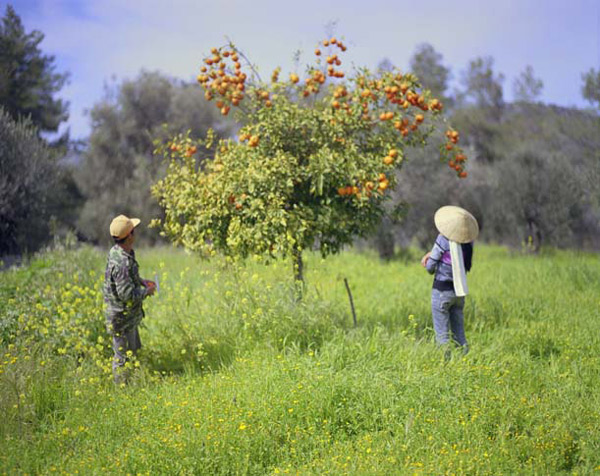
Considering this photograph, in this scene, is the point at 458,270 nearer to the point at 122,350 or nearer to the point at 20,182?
the point at 122,350

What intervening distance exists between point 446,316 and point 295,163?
251 cm

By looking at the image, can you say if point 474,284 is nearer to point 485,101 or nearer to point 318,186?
point 318,186

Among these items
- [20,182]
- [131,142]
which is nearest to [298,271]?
[20,182]

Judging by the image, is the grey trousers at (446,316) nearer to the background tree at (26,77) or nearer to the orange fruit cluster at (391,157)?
the orange fruit cluster at (391,157)

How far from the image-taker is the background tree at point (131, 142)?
2033 centimetres

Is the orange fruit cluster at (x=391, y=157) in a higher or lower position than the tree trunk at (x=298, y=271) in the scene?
higher

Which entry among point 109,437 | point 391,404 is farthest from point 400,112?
point 109,437

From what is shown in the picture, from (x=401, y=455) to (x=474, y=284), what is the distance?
6.69 metres

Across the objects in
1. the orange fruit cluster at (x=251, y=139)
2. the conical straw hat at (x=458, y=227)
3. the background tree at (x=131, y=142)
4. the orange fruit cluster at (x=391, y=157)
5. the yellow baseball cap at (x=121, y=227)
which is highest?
the background tree at (x=131, y=142)

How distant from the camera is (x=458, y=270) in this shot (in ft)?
20.4

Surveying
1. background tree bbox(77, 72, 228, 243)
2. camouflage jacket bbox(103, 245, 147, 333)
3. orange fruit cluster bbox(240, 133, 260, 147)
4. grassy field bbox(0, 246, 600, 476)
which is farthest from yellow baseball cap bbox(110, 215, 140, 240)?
background tree bbox(77, 72, 228, 243)

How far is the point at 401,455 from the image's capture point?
4352 mm

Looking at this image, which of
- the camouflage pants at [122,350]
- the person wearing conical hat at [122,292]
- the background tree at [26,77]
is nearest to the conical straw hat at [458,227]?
the person wearing conical hat at [122,292]

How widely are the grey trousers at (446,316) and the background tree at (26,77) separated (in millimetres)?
16745
